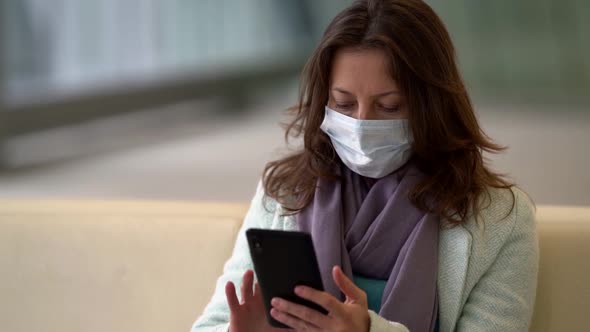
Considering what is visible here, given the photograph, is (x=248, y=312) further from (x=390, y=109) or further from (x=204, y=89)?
(x=204, y=89)

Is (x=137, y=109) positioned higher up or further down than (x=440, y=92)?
further down

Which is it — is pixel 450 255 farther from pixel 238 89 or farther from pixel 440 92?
pixel 238 89

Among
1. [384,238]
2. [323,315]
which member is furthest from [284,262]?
[384,238]

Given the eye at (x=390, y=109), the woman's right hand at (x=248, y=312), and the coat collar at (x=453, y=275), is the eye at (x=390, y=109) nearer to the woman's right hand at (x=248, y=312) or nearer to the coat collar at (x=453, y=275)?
the coat collar at (x=453, y=275)

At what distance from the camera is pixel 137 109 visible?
2.84m

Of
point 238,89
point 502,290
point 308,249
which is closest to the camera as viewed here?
point 308,249

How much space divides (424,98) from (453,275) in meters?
0.35

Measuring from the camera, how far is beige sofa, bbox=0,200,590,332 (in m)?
1.96

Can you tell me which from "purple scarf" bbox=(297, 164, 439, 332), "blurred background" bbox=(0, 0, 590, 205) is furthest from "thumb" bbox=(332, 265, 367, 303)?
"blurred background" bbox=(0, 0, 590, 205)

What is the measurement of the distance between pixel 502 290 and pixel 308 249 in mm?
448

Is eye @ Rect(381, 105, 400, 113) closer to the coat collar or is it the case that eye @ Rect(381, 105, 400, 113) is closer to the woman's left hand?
the coat collar

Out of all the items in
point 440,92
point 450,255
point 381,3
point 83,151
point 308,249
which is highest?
point 381,3

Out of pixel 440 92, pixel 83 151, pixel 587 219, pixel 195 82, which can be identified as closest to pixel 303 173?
pixel 440 92

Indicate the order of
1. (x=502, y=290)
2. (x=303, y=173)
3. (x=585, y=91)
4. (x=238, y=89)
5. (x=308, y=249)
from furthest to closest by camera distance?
(x=238, y=89), (x=585, y=91), (x=303, y=173), (x=502, y=290), (x=308, y=249)
